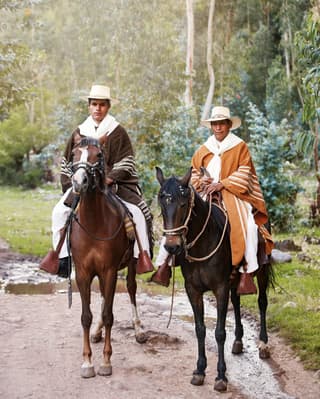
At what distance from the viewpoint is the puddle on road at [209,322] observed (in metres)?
6.22

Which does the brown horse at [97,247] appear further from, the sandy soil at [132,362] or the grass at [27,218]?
the grass at [27,218]

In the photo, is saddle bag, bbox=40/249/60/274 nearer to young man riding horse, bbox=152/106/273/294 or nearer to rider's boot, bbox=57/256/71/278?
rider's boot, bbox=57/256/71/278

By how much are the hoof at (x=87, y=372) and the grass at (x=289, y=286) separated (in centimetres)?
247

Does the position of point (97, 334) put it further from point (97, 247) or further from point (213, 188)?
point (213, 188)

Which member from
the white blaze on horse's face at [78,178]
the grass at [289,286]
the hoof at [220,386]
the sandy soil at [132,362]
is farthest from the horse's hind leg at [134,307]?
the white blaze on horse's face at [78,178]

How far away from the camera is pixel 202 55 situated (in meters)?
33.8

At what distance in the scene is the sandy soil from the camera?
5.95 m

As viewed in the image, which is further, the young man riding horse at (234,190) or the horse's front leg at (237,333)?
the horse's front leg at (237,333)

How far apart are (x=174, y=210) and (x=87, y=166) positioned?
0.97 m

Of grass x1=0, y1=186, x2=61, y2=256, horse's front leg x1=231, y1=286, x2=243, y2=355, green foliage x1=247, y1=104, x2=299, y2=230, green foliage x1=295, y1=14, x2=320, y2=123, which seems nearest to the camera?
green foliage x1=295, y1=14, x2=320, y2=123

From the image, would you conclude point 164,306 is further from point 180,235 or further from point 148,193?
point 148,193

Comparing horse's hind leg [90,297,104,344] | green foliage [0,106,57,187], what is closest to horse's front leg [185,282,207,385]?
horse's hind leg [90,297,104,344]

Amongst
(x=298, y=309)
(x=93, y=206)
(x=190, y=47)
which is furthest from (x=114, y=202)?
(x=190, y=47)

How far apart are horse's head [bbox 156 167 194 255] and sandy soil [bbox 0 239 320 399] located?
1582mm
